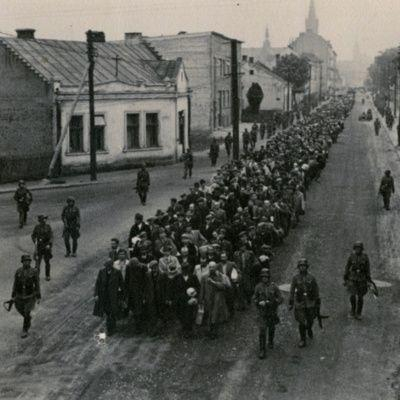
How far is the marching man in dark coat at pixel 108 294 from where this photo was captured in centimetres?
1196

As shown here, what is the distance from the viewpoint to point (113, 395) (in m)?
9.54

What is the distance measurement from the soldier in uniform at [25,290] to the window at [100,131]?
24.3 meters

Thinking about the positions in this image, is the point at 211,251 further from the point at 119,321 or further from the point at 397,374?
the point at 397,374

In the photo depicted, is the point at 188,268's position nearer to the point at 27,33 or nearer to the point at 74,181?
the point at 74,181

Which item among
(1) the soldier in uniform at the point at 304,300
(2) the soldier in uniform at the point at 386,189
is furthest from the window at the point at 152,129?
(1) the soldier in uniform at the point at 304,300

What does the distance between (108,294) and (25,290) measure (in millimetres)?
1450

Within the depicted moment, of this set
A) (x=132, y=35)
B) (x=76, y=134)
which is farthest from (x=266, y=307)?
(x=132, y=35)

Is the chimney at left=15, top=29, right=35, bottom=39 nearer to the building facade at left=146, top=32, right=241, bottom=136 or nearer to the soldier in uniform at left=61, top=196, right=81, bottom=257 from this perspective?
the building facade at left=146, top=32, right=241, bottom=136

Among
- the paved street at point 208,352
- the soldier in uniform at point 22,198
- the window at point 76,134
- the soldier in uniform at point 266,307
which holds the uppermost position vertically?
the window at point 76,134

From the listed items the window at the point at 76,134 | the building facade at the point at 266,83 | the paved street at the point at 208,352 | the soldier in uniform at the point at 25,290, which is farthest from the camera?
the building facade at the point at 266,83

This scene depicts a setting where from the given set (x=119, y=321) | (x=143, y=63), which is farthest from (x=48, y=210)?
(x=143, y=63)

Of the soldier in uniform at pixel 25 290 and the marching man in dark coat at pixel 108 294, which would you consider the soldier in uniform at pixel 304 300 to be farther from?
the soldier in uniform at pixel 25 290

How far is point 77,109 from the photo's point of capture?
3459 cm

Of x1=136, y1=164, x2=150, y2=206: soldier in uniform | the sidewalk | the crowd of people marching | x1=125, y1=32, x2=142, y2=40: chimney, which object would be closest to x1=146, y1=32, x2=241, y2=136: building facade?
x1=125, y1=32, x2=142, y2=40: chimney
